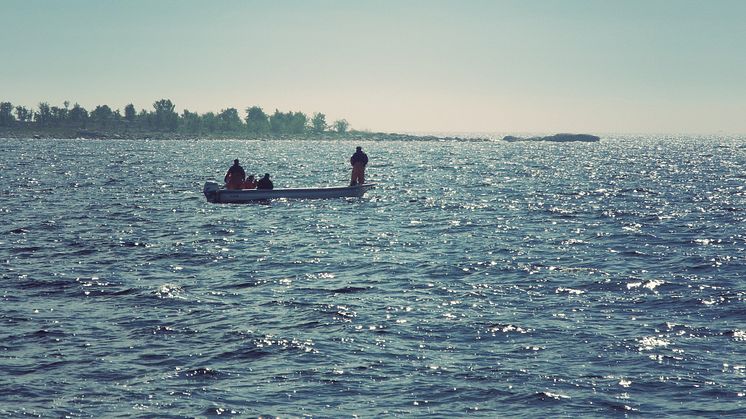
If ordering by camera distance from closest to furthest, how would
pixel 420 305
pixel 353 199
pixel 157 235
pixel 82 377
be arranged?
pixel 82 377 → pixel 420 305 → pixel 157 235 → pixel 353 199

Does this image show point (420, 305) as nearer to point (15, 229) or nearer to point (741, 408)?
point (741, 408)

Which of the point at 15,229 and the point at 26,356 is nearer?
the point at 26,356

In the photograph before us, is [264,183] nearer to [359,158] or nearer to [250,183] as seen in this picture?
[250,183]

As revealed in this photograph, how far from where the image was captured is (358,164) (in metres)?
49.5

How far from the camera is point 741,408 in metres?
12.4

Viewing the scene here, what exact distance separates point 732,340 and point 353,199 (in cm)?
3582

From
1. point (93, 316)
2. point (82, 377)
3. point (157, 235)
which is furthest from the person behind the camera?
point (157, 235)

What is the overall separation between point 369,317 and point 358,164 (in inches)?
1252

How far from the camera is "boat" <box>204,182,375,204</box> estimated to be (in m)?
46.3

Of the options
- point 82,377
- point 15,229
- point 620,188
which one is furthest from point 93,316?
point 620,188

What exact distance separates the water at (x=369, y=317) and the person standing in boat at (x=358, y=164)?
10.4 meters

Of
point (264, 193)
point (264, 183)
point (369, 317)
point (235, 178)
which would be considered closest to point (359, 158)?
point (264, 183)

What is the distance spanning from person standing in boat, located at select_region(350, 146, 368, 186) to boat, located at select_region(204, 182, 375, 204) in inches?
17.8

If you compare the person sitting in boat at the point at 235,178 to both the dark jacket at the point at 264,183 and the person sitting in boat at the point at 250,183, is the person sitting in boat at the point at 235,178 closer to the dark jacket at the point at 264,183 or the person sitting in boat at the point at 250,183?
the person sitting in boat at the point at 250,183
